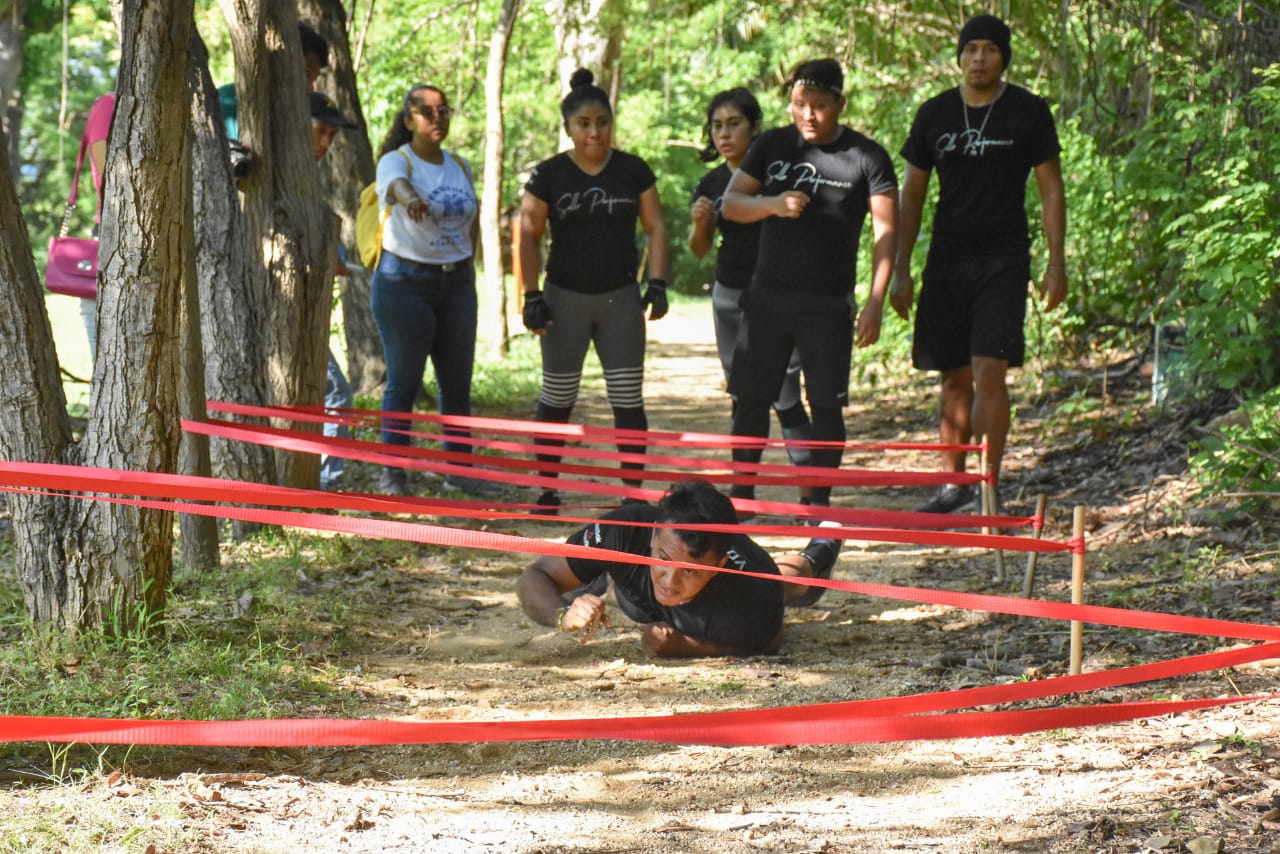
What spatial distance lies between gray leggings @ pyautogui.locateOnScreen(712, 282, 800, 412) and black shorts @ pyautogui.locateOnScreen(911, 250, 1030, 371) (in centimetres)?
59

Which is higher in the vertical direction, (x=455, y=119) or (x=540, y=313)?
(x=455, y=119)

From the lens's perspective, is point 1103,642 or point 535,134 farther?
point 535,134

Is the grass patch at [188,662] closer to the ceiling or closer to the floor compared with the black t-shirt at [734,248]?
closer to the floor

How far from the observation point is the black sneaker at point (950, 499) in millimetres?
6007

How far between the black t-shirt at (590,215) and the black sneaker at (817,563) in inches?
64.6

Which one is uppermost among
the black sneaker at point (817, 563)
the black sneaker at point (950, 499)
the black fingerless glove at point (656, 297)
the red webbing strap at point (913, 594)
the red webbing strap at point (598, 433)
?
the black fingerless glove at point (656, 297)

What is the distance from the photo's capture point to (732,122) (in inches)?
243

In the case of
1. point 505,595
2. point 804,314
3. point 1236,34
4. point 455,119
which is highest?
point 455,119

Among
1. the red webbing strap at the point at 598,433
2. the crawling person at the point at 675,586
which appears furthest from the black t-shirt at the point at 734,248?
the crawling person at the point at 675,586

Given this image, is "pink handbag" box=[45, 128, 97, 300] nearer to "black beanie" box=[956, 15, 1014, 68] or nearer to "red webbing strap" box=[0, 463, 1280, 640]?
"red webbing strap" box=[0, 463, 1280, 640]

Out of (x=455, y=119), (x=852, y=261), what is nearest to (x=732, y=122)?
(x=852, y=261)

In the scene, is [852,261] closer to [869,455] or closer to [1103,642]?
[1103,642]

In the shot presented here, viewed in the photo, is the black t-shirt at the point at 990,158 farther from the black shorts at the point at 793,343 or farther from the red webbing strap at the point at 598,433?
the red webbing strap at the point at 598,433

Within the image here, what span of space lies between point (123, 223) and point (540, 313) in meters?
2.25
